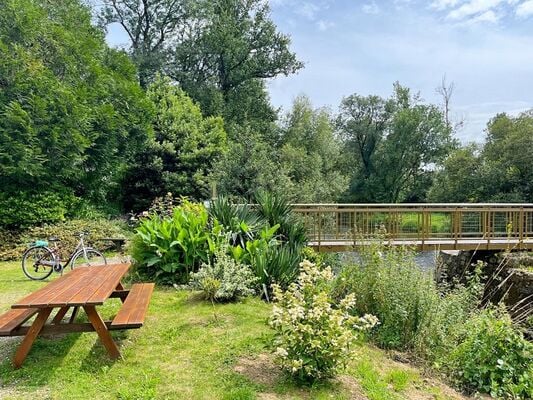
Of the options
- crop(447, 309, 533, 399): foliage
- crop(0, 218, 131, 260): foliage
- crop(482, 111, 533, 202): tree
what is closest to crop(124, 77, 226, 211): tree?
crop(0, 218, 131, 260): foliage

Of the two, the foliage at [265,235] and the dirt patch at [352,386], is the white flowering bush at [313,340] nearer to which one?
the dirt patch at [352,386]

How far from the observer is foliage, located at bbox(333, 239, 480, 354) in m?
3.66

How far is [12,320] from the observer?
2.90 metres

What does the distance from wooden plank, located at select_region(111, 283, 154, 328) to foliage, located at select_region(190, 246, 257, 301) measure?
0.76m

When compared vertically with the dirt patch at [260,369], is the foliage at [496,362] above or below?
below

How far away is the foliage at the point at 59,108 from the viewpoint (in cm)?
837

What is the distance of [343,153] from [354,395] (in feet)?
80.6

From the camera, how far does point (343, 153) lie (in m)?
26.4

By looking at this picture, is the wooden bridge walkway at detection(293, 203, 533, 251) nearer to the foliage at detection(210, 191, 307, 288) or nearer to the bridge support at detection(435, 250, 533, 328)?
the bridge support at detection(435, 250, 533, 328)

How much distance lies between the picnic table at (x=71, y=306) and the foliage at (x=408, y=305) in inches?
81.6

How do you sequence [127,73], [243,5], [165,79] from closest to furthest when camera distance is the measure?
[127,73]
[165,79]
[243,5]

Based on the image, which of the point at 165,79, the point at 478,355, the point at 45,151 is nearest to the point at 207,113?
the point at 165,79

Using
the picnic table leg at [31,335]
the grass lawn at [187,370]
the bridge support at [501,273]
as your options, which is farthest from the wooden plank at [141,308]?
the bridge support at [501,273]

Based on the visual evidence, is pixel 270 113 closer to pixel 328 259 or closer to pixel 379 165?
pixel 379 165
